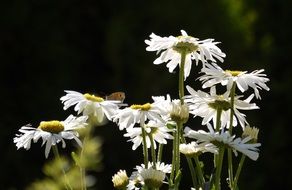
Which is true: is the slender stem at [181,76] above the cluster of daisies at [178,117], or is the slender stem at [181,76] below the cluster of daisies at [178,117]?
above

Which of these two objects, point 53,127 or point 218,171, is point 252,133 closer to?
point 218,171

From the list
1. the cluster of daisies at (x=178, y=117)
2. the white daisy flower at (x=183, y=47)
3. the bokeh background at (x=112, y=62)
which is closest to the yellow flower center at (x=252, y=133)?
the cluster of daisies at (x=178, y=117)

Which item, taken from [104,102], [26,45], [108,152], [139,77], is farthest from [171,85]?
[104,102]

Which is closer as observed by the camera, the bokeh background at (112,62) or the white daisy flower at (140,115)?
the white daisy flower at (140,115)

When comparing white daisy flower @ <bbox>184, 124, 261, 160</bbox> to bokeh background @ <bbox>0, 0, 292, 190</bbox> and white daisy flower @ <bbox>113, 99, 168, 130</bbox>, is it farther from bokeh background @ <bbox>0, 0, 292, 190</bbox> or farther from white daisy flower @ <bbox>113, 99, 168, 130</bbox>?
bokeh background @ <bbox>0, 0, 292, 190</bbox>

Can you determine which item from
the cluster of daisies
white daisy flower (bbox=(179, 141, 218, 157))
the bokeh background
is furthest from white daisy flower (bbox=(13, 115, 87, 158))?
the bokeh background

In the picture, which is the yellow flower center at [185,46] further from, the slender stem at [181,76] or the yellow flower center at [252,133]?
the yellow flower center at [252,133]

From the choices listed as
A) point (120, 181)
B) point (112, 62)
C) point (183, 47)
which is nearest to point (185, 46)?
point (183, 47)
